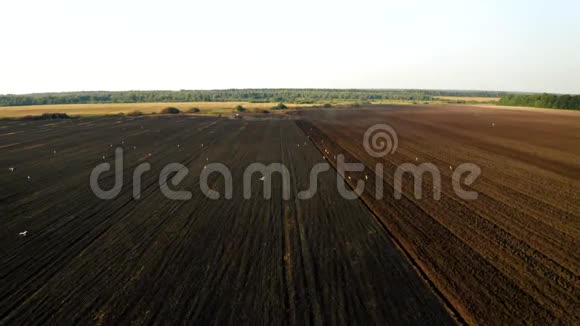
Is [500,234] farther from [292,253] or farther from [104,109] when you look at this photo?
[104,109]

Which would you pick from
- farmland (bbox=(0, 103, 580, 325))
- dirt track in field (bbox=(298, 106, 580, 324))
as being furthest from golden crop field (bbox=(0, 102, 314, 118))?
dirt track in field (bbox=(298, 106, 580, 324))

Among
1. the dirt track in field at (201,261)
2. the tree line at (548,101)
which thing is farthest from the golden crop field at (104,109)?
the tree line at (548,101)

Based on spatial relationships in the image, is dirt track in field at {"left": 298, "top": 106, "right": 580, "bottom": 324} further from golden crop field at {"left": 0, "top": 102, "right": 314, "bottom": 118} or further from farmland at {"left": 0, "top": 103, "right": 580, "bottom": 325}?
golden crop field at {"left": 0, "top": 102, "right": 314, "bottom": 118}

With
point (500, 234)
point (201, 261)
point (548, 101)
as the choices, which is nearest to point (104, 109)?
point (201, 261)

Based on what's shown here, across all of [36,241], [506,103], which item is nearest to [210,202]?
[36,241]

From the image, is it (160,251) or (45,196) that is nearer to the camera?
(160,251)

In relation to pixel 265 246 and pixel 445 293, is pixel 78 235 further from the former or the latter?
pixel 445 293
